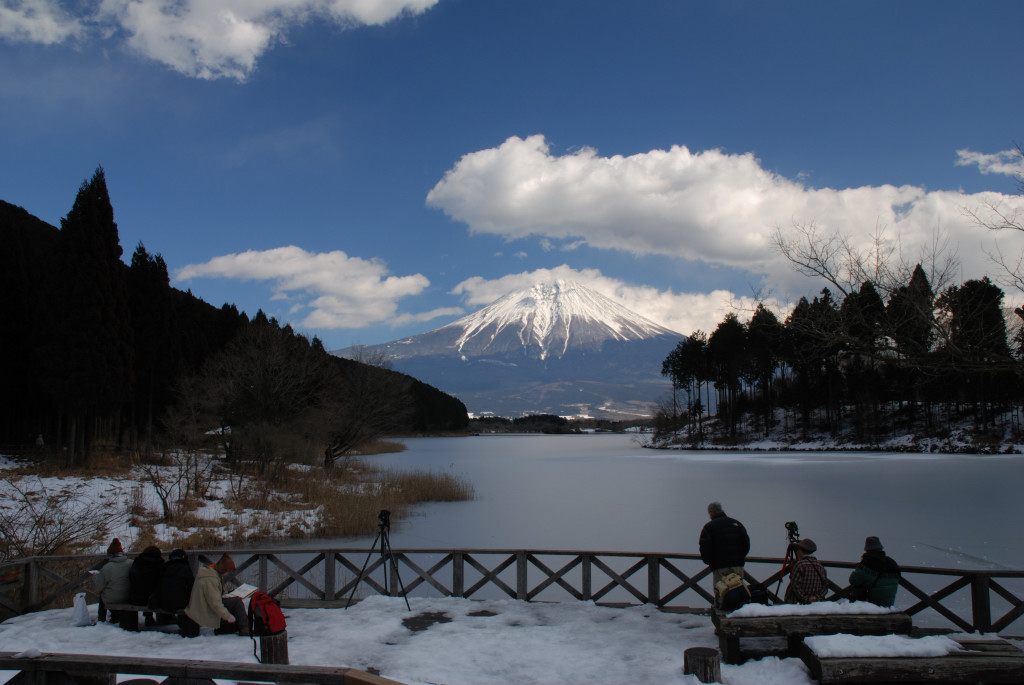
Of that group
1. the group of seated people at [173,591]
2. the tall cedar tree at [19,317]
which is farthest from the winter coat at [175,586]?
the tall cedar tree at [19,317]

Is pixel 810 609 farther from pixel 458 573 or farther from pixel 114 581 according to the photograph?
pixel 114 581

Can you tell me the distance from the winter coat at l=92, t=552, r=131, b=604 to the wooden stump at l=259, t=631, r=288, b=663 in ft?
11.3

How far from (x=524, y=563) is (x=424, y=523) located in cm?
1586

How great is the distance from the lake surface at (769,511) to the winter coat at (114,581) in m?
10.6

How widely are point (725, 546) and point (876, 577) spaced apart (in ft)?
5.75

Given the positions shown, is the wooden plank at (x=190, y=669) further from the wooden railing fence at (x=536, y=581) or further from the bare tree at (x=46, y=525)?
the bare tree at (x=46, y=525)

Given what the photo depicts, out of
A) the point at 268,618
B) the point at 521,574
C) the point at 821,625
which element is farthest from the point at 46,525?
the point at 821,625

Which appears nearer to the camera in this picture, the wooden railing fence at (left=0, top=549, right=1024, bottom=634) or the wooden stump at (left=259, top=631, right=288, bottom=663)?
the wooden stump at (left=259, top=631, right=288, bottom=663)

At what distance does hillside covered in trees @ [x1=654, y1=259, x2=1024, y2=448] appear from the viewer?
339 inches

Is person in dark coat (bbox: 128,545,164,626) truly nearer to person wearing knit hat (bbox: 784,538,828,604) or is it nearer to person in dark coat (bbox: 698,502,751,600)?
person in dark coat (bbox: 698,502,751,600)

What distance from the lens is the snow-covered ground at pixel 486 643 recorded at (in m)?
7.06

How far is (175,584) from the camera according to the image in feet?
29.2

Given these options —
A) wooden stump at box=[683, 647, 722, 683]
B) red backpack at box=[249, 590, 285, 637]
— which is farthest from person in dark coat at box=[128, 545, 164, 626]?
wooden stump at box=[683, 647, 722, 683]

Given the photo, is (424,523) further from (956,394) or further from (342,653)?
(956,394)
